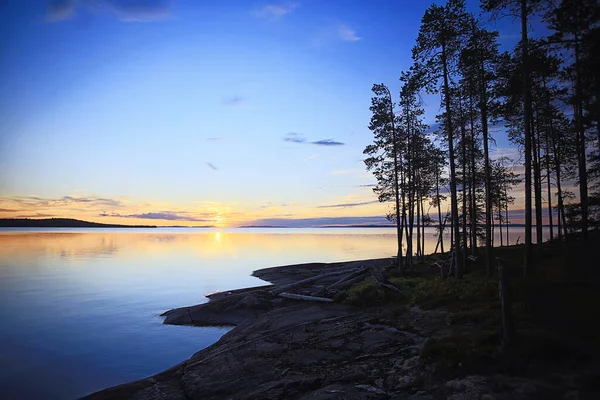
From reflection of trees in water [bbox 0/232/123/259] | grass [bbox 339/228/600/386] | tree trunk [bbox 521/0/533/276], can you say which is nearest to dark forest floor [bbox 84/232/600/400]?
grass [bbox 339/228/600/386]

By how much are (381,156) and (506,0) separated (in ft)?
53.1

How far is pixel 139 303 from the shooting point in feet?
102

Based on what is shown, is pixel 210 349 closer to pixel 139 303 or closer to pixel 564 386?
pixel 564 386

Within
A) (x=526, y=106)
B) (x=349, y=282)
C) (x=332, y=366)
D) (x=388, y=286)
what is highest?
(x=526, y=106)

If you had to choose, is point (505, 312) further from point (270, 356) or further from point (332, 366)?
point (270, 356)

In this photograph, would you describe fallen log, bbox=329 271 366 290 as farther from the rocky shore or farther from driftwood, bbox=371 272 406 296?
the rocky shore

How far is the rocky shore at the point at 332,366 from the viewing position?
8211mm

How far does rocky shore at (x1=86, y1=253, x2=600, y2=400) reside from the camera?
821cm

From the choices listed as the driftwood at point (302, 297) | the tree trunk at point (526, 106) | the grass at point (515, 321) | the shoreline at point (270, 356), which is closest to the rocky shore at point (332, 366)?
the shoreline at point (270, 356)

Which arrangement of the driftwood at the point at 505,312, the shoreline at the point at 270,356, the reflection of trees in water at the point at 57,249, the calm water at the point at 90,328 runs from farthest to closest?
the reflection of trees in water at the point at 57,249, the calm water at the point at 90,328, the shoreline at the point at 270,356, the driftwood at the point at 505,312

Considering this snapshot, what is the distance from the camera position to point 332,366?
37.6ft

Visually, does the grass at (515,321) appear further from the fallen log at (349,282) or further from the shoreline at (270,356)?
the fallen log at (349,282)

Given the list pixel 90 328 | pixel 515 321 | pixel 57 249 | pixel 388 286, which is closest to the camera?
pixel 515 321

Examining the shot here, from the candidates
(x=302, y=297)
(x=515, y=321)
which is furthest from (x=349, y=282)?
(x=515, y=321)
